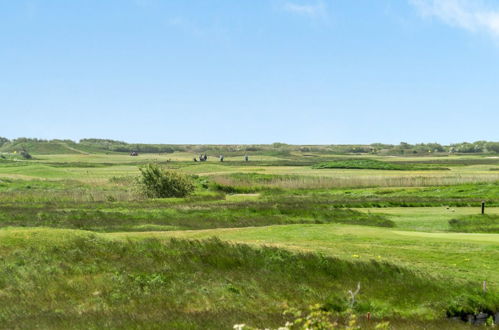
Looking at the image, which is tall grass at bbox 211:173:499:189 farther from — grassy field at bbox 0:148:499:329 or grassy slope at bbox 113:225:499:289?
grassy field at bbox 0:148:499:329

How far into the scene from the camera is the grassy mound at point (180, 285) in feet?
67.6

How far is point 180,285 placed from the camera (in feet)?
79.9

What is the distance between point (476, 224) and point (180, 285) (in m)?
28.7

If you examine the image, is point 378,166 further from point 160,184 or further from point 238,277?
point 238,277

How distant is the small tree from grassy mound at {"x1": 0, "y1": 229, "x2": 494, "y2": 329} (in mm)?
43716

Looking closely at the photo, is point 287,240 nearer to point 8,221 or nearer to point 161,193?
point 8,221

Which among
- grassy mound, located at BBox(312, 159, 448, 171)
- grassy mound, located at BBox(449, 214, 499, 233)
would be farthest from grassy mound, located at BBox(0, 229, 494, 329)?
grassy mound, located at BBox(312, 159, 448, 171)

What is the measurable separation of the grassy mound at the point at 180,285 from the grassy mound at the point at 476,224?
62.9ft

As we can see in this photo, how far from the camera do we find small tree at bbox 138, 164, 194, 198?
73.2 m

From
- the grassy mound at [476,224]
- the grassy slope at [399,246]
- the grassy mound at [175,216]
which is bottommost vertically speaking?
the grassy mound at [175,216]

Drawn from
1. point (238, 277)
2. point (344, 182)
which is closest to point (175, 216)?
point (238, 277)

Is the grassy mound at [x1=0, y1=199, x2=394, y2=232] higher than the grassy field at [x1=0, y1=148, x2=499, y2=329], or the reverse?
the grassy field at [x1=0, y1=148, x2=499, y2=329]

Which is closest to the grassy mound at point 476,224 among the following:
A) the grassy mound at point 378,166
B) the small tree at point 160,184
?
the small tree at point 160,184

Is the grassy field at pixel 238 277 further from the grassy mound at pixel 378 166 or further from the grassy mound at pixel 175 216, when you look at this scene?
the grassy mound at pixel 378 166
